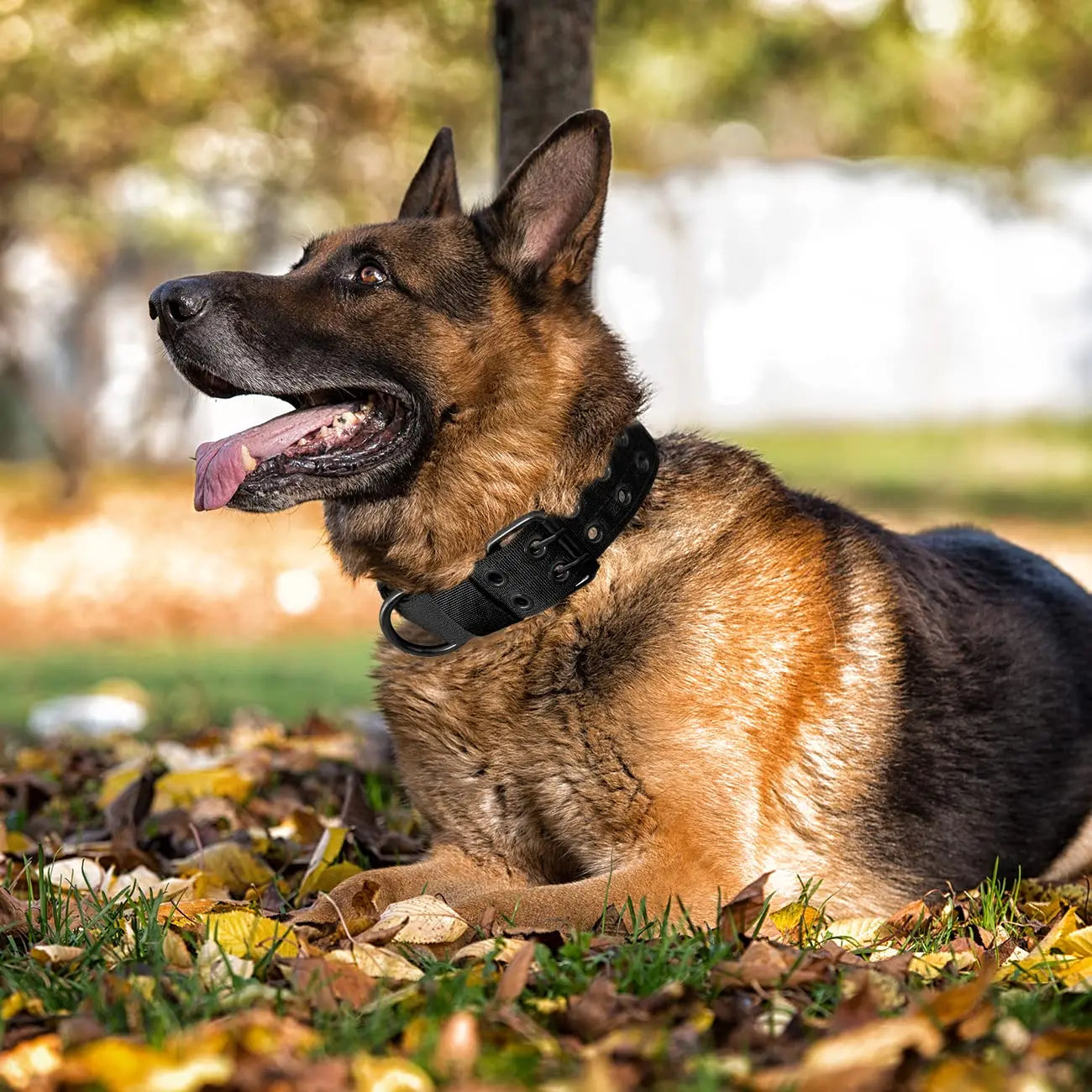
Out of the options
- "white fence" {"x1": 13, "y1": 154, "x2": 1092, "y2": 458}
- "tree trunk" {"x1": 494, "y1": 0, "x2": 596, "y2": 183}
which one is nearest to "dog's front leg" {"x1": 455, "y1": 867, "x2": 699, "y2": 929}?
"tree trunk" {"x1": 494, "y1": 0, "x2": 596, "y2": 183}

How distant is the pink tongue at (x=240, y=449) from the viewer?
3.75 meters

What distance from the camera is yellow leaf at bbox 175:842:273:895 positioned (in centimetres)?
397

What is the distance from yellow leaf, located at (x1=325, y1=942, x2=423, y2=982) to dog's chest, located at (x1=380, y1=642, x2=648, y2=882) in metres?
0.70

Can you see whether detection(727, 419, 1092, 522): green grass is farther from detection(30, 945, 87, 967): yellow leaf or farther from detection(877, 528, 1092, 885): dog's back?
detection(30, 945, 87, 967): yellow leaf

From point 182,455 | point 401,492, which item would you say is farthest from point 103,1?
point 182,455

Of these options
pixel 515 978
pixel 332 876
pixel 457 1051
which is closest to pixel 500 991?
pixel 515 978

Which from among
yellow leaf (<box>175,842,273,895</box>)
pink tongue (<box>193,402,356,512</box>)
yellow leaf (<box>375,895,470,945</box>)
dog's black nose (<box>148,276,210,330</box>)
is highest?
dog's black nose (<box>148,276,210,330</box>)

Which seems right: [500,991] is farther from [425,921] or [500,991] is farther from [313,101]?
[313,101]

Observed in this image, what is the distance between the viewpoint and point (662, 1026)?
8.02 feet

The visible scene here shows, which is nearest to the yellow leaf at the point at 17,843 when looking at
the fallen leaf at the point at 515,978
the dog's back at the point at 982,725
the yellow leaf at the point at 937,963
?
the fallen leaf at the point at 515,978

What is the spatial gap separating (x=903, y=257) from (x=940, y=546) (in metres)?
20.7

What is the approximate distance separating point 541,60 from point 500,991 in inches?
155

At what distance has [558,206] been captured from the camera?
3.82 meters

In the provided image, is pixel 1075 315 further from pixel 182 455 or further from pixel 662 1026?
pixel 662 1026
